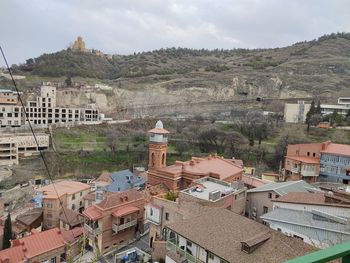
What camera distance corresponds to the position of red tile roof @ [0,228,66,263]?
17038 millimetres

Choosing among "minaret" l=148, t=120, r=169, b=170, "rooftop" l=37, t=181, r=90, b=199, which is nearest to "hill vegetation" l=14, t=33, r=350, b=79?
"rooftop" l=37, t=181, r=90, b=199

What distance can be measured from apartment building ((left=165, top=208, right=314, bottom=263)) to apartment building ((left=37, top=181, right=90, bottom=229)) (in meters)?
13.5

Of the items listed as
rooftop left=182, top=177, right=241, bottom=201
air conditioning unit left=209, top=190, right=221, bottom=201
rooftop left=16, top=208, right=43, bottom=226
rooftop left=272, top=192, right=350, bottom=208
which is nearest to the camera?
rooftop left=272, top=192, right=350, bottom=208

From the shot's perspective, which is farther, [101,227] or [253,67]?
[253,67]

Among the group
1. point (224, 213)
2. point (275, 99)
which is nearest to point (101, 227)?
point (224, 213)

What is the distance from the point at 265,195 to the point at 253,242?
26.1 ft

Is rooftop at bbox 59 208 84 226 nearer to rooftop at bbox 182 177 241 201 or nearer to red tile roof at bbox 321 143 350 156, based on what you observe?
rooftop at bbox 182 177 241 201

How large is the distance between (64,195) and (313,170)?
21378 mm

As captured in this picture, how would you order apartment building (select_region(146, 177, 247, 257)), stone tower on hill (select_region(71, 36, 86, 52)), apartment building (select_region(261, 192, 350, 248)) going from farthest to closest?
stone tower on hill (select_region(71, 36, 86, 52)) → apartment building (select_region(146, 177, 247, 257)) → apartment building (select_region(261, 192, 350, 248))

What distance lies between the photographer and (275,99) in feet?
228

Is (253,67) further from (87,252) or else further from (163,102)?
(87,252)

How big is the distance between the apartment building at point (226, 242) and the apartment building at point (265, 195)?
5.32m

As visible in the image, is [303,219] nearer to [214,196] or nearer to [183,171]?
[214,196]

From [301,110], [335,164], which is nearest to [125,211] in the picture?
[335,164]
